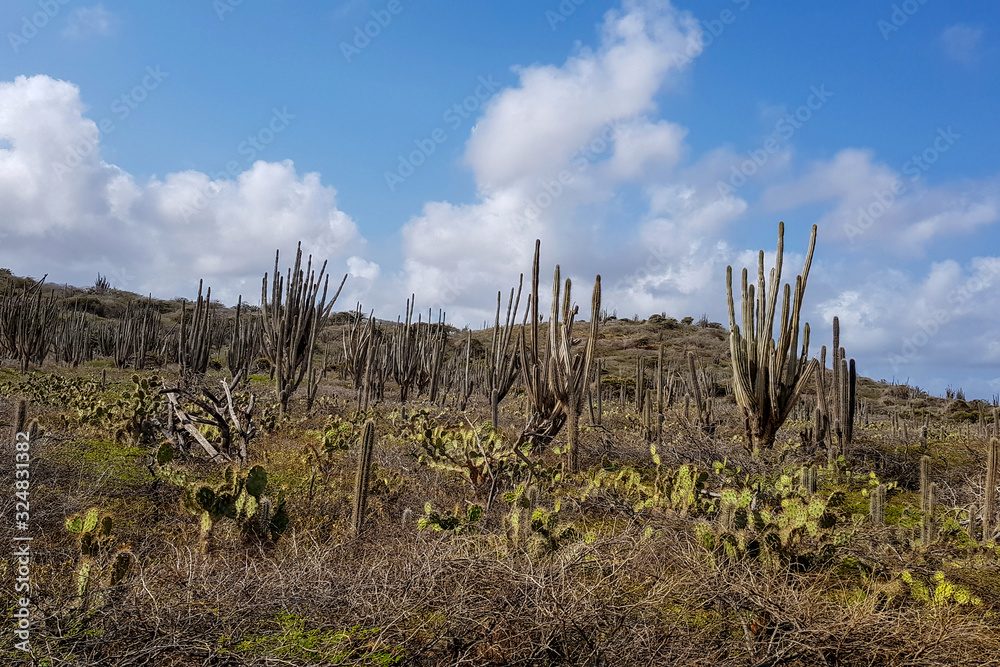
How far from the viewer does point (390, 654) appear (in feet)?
7.71

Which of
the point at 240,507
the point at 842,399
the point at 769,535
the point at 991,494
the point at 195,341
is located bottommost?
the point at 240,507

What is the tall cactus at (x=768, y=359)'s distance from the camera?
6.98 metres

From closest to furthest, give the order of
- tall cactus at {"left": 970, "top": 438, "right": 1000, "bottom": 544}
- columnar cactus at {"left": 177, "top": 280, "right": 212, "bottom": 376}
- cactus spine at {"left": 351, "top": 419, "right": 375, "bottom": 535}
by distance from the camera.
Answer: cactus spine at {"left": 351, "top": 419, "right": 375, "bottom": 535} < tall cactus at {"left": 970, "top": 438, "right": 1000, "bottom": 544} < columnar cactus at {"left": 177, "top": 280, "right": 212, "bottom": 376}

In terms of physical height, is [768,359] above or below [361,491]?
above

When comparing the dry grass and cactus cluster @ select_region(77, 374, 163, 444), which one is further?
cactus cluster @ select_region(77, 374, 163, 444)

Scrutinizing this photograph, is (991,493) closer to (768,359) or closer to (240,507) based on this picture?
(768,359)

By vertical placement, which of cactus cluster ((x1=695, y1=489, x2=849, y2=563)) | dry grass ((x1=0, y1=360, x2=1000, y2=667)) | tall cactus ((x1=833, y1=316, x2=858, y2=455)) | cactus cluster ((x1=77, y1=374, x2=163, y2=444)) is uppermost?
tall cactus ((x1=833, y1=316, x2=858, y2=455))

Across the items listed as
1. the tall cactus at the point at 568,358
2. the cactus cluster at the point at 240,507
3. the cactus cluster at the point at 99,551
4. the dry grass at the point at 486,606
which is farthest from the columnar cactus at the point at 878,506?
the cactus cluster at the point at 99,551

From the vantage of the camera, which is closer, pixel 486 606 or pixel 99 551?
pixel 486 606

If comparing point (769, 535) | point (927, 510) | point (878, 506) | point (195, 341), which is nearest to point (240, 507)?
point (769, 535)

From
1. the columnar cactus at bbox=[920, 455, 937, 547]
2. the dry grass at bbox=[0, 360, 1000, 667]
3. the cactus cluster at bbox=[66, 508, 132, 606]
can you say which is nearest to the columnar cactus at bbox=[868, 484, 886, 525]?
the columnar cactus at bbox=[920, 455, 937, 547]

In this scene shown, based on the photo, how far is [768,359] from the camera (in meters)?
6.96

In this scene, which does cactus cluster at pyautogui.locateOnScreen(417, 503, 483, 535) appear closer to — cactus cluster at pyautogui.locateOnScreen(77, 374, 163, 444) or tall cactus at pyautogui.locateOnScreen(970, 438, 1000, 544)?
tall cactus at pyautogui.locateOnScreen(970, 438, 1000, 544)

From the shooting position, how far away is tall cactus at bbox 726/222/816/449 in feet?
22.9
